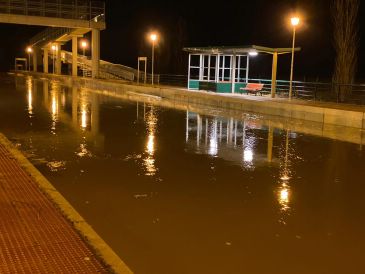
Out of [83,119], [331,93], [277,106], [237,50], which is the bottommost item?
[83,119]

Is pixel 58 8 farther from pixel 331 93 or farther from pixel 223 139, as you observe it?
pixel 223 139

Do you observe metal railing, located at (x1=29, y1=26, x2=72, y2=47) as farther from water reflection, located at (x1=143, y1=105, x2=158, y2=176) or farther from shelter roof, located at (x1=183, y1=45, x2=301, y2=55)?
water reflection, located at (x1=143, y1=105, x2=158, y2=176)

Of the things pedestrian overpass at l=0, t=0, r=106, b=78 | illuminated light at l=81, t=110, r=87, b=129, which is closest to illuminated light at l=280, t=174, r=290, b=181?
illuminated light at l=81, t=110, r=87, b=129

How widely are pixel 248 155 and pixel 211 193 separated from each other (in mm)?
4054

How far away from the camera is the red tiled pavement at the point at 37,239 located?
491cm

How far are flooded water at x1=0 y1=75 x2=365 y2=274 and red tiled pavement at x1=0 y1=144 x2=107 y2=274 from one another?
59 cm

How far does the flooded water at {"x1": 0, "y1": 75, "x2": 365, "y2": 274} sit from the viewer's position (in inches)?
231

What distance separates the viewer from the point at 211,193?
8.65 meters

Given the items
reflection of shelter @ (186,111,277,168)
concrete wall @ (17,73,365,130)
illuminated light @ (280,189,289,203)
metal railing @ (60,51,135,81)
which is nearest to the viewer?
illuminated light @ (280,189,289,203)

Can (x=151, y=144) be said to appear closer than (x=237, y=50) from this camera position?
Yes

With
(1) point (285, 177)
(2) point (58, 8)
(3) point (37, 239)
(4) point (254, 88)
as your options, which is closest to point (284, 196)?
(1) point (285, 177)

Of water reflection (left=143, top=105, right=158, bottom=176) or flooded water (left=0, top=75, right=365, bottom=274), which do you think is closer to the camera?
flooded water (left=0, top=75, right=365, bottom=274)

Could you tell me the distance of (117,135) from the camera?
15.3 metres

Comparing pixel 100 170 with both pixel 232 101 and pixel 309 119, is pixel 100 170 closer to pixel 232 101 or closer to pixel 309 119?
pixel 309 119
